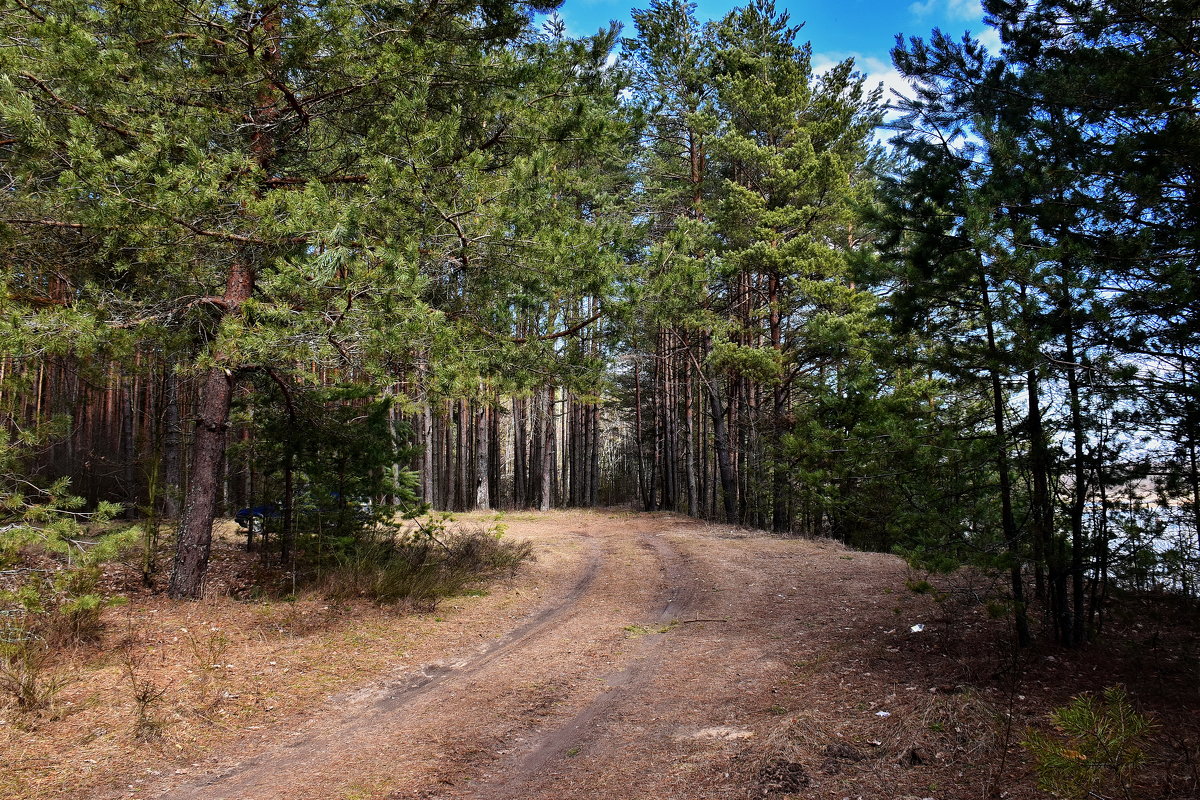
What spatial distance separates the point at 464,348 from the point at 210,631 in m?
3.82

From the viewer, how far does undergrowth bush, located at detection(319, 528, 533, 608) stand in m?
7.29

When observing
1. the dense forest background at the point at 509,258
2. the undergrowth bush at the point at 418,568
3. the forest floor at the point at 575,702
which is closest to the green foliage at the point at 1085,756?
the forest floor at the point at 575,702

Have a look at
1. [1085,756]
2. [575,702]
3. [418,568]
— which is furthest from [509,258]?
[1085,756]

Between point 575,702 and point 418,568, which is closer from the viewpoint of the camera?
point 575,702

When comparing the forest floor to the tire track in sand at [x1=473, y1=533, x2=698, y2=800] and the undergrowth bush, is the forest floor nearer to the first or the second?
the tire track in sand at [x1=473, y1=533, x2=698, y2=800]

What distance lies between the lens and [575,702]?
15.6ft

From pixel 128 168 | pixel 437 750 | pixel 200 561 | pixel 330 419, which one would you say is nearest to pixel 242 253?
pixel 128 168

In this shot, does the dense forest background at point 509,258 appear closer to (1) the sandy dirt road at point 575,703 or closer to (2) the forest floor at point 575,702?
(2) the forest floor at point 575,702

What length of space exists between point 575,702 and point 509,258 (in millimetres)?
4837

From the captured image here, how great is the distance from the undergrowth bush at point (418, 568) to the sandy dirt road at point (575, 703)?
2.00 feet

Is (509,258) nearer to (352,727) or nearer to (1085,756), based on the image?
(352,727)

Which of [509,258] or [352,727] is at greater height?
[509,258]

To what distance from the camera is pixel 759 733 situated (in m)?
3.94

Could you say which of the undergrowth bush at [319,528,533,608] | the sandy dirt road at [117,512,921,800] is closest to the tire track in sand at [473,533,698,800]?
the sandy dirt road at [117,512,921,800]
